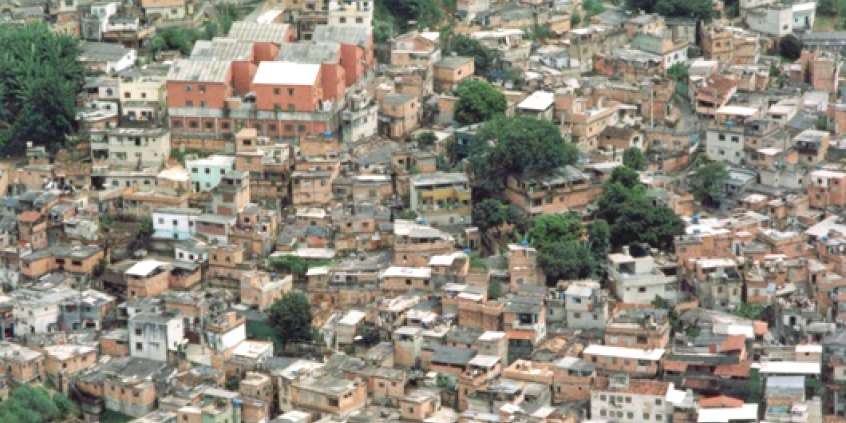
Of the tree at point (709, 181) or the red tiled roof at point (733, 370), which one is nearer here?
the red tiled roof at point (733, 370)

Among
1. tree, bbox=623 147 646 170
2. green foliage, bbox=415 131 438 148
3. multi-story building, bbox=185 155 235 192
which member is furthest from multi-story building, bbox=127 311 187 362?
tree, bbox=623 147 646 170

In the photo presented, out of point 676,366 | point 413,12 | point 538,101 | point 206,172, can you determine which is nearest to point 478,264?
point 676,366

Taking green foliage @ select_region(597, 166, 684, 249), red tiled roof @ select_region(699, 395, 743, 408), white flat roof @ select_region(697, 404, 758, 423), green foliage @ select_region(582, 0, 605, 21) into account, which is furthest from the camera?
green foliage @ select_region(582, 0, 605, 21)

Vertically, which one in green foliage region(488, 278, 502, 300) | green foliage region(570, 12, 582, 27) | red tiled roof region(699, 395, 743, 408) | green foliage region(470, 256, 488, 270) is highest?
green foliage region(570, 12, 582, 27)

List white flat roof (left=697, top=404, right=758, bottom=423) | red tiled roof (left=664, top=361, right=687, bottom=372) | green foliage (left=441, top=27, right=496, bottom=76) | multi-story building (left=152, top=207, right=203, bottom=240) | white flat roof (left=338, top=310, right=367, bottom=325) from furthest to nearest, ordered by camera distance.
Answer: green foliage (left=441, top=27, right=496, bottom=76) → multi-story building (left=152, top=207, right=203, bottom=240) → white flat roof (left=338, top=310, right=367, bottom=325) → red tiled roof (left=664, top=361, right=687, bottom=372) → white flat roof (left=697, top=404, right=758, bottom=423)

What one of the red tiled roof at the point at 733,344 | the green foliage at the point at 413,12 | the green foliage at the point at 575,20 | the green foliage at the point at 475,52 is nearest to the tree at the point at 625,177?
the red tiled roof at the point at 733,344

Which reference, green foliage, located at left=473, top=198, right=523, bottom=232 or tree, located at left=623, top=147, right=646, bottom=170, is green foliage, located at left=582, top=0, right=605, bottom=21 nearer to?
tree, located at left=623, top=147, right=646, bottom=170

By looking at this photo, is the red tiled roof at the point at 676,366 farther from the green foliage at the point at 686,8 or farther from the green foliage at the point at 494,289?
the green foliage at the point at 686,8
